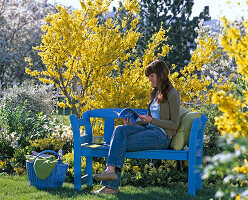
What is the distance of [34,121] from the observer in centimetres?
Answer: 554

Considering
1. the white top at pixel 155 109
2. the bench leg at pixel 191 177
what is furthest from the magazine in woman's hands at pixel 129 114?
the bench leg at pixel 191 177

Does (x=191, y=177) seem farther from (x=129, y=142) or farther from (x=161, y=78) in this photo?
(x=161, y=78)

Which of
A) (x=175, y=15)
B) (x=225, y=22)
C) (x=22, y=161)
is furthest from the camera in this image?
(x=175, y=15)

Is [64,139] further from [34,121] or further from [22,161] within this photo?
[34,121]

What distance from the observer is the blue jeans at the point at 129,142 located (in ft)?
10.1

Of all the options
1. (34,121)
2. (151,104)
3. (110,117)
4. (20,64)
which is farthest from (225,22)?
(20,64)

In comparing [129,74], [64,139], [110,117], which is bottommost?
[64,139]

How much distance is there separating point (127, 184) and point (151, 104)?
3.05 ft

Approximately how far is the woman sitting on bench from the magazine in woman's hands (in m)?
0.04

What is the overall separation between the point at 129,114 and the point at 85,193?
83cm

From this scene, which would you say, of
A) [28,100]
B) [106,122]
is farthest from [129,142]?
[28,100]

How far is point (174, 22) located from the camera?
1334 centimetres

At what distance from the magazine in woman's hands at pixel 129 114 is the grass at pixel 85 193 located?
682 millimetres

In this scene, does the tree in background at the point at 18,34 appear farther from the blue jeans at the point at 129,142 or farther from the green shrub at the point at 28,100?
the blue jeans at the point at 129,142
